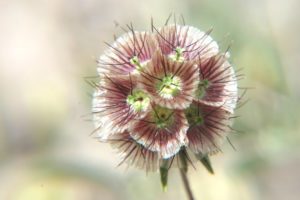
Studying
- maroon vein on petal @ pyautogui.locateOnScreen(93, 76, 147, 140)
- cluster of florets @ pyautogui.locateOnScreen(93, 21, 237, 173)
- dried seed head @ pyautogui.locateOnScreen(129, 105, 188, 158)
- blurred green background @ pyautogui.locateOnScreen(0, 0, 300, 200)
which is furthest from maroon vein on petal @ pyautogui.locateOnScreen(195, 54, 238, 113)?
blurred green background @ pyautogui.locateOnScreen(0, 0, 300, 200)

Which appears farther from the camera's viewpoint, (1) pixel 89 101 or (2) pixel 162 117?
(1) pixel 89 101

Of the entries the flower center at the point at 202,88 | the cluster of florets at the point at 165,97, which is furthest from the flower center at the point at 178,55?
the flower center at the point at 202,88

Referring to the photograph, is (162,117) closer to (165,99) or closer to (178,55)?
(165,99)

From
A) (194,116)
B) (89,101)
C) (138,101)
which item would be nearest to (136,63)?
(138,101)

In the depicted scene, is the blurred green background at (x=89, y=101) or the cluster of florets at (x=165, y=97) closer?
the cluster of florets at (x=165, y=97)

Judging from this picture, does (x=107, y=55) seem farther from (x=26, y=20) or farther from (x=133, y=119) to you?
(x=26, y=20)

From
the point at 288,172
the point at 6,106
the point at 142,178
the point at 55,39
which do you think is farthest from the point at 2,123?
the point at 288,172

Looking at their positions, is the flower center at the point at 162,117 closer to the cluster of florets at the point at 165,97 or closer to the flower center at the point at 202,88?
the cluster of florets at the point at 165,97
